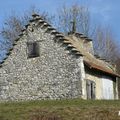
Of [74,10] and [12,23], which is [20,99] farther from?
[74,10]

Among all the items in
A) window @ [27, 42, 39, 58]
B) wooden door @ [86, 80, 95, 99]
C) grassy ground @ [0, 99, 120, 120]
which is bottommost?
grassy ground @ [0, 99, 120, 120]

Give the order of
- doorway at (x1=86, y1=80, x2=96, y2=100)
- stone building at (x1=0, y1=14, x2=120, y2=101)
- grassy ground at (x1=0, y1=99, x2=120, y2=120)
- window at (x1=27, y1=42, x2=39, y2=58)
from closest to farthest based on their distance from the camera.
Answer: grassy ground at (x1=0, y1=99, x2=120, y2=120)
stone building at (x1=0, y1=14, x2=120, y2=101)
doorway at (x1=86, y1=80, x2=96, y2=100)
window at (x1=27, y1=42, x2=39, y2=58)

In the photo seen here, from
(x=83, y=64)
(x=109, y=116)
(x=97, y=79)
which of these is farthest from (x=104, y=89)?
(x=109, y=116)

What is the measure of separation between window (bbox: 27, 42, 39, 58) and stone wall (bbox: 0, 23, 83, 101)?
A: 0.98 ft

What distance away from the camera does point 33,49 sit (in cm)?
4047

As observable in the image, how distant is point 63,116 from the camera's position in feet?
76.8

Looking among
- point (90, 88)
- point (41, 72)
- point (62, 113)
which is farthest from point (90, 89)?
point (62, 113)

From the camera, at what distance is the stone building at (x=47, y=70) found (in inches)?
1487

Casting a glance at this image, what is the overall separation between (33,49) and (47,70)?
2.46 meters

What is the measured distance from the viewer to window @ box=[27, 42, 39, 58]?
4020 cm

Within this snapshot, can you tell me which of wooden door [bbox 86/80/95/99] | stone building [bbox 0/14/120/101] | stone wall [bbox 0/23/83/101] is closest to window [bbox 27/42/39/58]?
stone building [bbox 0/14/120/101]

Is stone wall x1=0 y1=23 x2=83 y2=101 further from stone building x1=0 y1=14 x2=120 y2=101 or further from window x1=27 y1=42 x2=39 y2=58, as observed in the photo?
window x1=27 y1=42 x2=39 y2=58

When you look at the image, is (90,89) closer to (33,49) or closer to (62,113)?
(33,49)

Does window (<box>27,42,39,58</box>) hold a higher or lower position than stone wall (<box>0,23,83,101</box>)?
higher
